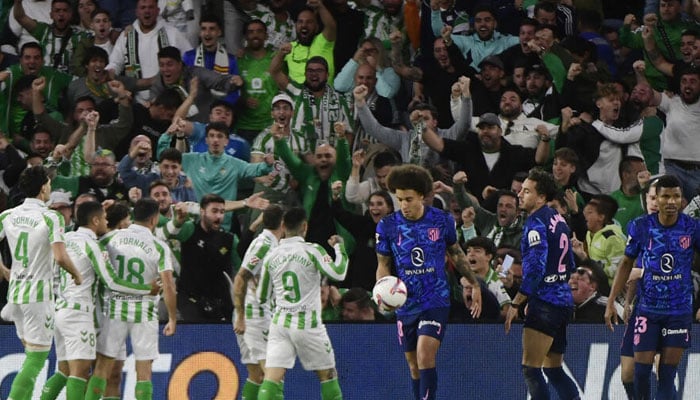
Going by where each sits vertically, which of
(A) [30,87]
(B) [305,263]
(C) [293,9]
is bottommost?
(B) [305,263]

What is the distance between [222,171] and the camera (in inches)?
605

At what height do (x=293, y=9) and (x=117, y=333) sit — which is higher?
(x=293, y=9)

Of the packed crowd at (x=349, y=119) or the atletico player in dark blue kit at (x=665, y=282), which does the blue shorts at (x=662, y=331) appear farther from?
the packed crowd at (x=349, y=119)

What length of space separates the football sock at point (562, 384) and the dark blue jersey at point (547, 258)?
2.10 ft

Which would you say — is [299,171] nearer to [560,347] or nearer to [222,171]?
[222,171]

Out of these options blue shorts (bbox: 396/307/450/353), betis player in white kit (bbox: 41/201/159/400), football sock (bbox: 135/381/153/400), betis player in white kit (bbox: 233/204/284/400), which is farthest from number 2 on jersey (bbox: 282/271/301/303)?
football sock (bbox: 135/381/153/400)

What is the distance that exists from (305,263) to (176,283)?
7.64 ft

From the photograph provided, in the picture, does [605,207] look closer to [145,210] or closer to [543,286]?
[543,286]

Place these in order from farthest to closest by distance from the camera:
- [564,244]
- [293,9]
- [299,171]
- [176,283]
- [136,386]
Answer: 1. [293,9]
2. [299,171]
3. [176,283]
4. [136,386]
5. [564,244]

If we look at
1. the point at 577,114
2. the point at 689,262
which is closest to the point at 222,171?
the point at 577,114

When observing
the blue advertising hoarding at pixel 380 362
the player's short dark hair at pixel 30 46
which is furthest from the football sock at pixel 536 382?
the player's short dark hair at pixel 30 46

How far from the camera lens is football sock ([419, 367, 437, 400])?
11.7 meters

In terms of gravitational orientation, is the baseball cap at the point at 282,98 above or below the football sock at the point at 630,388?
above

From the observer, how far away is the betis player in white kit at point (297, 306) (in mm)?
12398
